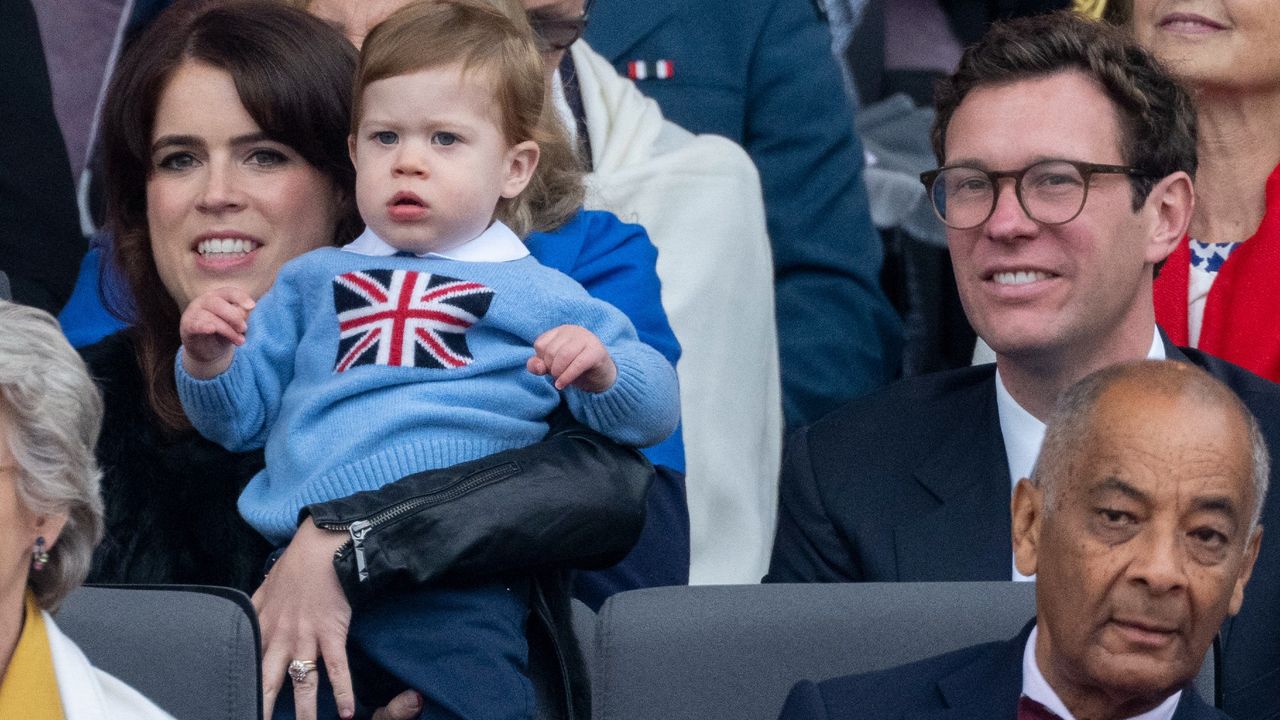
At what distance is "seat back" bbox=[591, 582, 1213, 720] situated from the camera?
2578 mm

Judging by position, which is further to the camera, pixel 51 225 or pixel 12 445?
pixel 51 225

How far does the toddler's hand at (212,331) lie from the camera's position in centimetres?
280

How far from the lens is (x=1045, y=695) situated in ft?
7.79

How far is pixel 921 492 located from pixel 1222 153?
1.08 meters

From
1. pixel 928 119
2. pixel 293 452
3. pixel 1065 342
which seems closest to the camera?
pixel 293 452

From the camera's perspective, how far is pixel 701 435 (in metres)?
3.78

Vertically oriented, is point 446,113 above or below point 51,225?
above

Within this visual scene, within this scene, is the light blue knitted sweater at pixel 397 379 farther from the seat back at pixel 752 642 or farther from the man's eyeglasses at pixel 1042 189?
the man's eyeglasses at pixel 1042 189

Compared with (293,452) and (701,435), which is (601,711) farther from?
(701,435)

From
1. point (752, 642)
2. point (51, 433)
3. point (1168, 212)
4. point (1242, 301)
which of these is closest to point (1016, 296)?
point (1168, 212)

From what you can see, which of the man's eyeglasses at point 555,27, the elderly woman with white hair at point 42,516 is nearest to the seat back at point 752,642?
the elderly woman with white hair at point 42,516

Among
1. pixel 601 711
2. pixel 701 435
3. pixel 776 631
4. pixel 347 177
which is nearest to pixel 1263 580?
pixel 776 631

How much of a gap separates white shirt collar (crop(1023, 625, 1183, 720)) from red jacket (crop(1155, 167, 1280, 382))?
124 cm

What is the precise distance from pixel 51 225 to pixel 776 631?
182 cm
